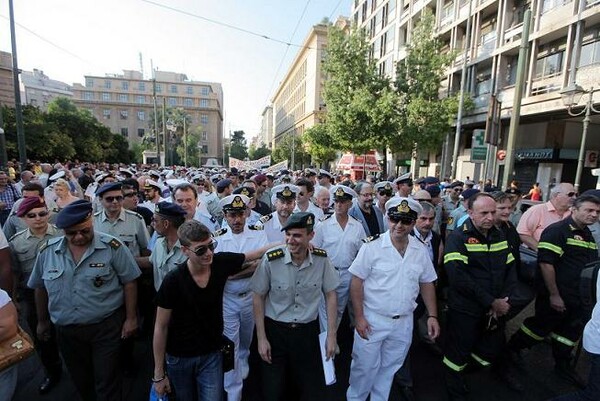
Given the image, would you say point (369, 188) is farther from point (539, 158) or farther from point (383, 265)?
point (539, 158)

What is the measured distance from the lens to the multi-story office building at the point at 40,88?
9078cm

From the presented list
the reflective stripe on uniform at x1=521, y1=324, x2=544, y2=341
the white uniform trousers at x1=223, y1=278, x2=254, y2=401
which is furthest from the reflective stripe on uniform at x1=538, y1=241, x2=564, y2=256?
the white uniform trousers at x1=223, y1=278, x2=254, y2=401

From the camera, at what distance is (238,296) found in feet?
9.97

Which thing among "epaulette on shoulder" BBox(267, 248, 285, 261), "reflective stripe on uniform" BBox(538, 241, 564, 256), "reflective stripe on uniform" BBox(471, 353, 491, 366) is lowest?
"reflective stripe on uniform" BBox(471, 353, 491, 366)

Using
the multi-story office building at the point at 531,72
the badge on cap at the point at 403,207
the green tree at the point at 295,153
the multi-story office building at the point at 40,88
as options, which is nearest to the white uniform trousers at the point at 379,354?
the badge on cap at the point at 403,207

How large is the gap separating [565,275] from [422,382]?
6.00 feet

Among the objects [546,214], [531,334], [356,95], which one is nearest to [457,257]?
[531,334]

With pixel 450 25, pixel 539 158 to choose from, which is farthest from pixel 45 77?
pixel 539 158

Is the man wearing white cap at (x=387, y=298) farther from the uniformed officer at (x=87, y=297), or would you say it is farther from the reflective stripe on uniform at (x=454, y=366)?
the uniformed officer at (x=87, y=297)

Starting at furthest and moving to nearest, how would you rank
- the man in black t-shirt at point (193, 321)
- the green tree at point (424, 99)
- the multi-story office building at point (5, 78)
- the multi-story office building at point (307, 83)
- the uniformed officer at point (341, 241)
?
the multi-story office building at point (307, 83)
the multi-story office building at point (5, 78)
the green tree at point (424, 99)
the uniformed officer at point (341, 241)
the man in black t-shirt at point (193, 321)

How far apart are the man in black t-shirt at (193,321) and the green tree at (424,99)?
53.7 ft

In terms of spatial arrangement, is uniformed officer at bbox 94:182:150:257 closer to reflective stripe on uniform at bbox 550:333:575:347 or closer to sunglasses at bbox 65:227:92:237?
sunglasses at bbox 65:227:92:237

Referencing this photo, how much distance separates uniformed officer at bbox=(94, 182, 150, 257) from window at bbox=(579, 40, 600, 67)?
54.9ft

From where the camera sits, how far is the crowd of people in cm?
233
